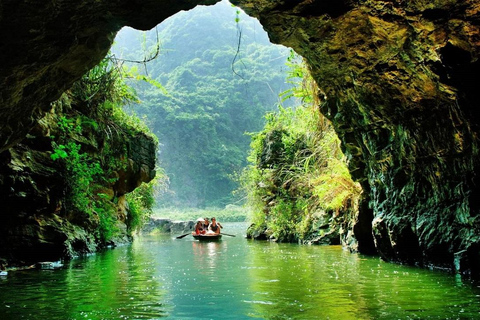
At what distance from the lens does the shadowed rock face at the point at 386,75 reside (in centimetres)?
464

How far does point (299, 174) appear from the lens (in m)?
16.8

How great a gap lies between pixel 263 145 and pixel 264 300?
53.2 feet

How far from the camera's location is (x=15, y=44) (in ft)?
13.5

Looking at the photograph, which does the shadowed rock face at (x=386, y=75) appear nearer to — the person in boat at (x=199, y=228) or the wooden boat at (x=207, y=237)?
the wooden boat at (x=207, y=237)

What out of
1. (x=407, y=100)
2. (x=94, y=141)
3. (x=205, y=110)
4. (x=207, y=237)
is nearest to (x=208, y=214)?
(x=205, y=110)

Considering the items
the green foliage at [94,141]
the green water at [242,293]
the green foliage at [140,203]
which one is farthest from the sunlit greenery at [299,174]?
the green foliage at [94,141]

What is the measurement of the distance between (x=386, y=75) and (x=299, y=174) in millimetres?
10388

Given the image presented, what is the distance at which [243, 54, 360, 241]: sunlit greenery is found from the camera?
38.2 ft

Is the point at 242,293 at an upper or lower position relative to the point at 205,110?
lower

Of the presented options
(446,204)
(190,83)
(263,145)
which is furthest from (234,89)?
(446,204)

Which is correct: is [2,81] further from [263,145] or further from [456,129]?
[263,145]

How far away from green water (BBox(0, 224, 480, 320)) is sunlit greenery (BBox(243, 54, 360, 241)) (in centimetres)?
393

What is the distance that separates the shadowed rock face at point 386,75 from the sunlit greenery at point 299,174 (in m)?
2.57

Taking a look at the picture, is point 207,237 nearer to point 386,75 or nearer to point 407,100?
point 407,100
